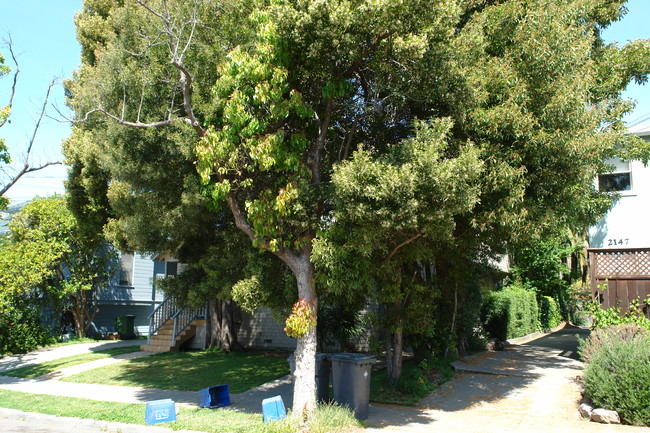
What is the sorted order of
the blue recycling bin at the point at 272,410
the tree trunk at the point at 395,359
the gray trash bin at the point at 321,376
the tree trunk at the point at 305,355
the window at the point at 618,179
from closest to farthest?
the blue recycling bin at the point at 272,410 → the tree trunk at the point at 305,355 → the gray trash bin at the point at 321,376 → the tree trunk at the point at 395,359 → the window at the point at 618,179

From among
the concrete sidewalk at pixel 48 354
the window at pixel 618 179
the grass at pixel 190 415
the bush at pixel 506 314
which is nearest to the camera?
the grass at pixel 190 415

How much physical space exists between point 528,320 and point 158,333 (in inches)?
607

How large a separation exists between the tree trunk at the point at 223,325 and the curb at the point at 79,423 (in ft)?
27.3

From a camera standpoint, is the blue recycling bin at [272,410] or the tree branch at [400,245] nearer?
the blue recycling bin at [272,410]

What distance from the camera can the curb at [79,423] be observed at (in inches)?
356

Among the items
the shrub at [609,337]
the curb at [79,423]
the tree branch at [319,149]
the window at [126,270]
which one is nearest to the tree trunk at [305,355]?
the tree branch at [319,149]

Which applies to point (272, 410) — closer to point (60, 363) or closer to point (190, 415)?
point (190, 415)

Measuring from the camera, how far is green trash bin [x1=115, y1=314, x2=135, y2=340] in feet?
79.2

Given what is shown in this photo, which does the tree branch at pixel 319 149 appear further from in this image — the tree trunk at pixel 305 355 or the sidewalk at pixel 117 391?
the sidewalk at pixel 117 391

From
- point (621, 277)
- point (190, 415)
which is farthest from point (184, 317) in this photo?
point (621, 277)

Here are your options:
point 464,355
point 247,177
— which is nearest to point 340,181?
point 247,177

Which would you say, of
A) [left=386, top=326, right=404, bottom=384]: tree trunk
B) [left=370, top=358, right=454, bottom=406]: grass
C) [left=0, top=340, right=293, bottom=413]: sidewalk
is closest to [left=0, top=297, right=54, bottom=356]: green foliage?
[left=0, top=340, right=293, bottom=413]: sidewalk

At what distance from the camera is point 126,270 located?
25656 millimetres

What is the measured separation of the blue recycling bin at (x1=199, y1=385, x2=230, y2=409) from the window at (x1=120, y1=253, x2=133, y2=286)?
16.4 meters
